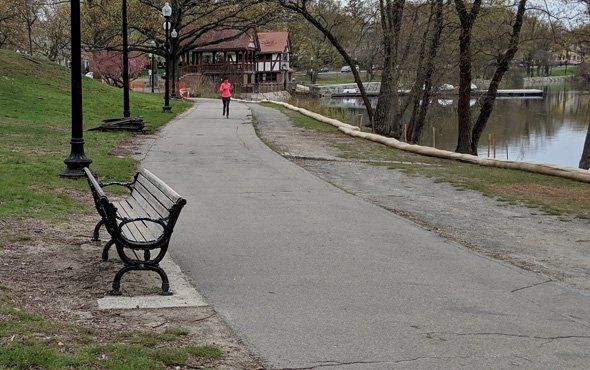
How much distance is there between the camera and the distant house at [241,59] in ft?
228

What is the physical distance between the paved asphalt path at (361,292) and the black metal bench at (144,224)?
514mm

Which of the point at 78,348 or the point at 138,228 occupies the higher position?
the point at 138,228

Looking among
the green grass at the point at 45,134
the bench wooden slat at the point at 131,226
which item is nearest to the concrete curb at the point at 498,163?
the green grass at the point at 45,134

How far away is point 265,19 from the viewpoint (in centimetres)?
4347

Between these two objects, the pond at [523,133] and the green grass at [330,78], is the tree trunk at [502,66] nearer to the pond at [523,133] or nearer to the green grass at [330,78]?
the pond at [523,133]

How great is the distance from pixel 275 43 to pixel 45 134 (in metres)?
72.2

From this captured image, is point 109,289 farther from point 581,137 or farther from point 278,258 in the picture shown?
point 581,137

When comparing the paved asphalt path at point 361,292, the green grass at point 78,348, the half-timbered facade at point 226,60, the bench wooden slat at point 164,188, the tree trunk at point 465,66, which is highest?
the half-timbered facade at point 226,60

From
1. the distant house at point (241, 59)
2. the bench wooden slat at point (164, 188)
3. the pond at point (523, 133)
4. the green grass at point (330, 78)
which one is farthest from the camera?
the green grass at point (330, 78)

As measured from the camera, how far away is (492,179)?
14.2 m

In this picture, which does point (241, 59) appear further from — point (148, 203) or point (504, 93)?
point (148, 203)

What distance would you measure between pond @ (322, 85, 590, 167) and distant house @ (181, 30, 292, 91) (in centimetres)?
2411

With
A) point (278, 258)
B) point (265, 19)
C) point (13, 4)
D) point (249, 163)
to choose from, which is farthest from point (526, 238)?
point (13, 4)

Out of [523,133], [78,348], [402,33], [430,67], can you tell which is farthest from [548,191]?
[523,133]
